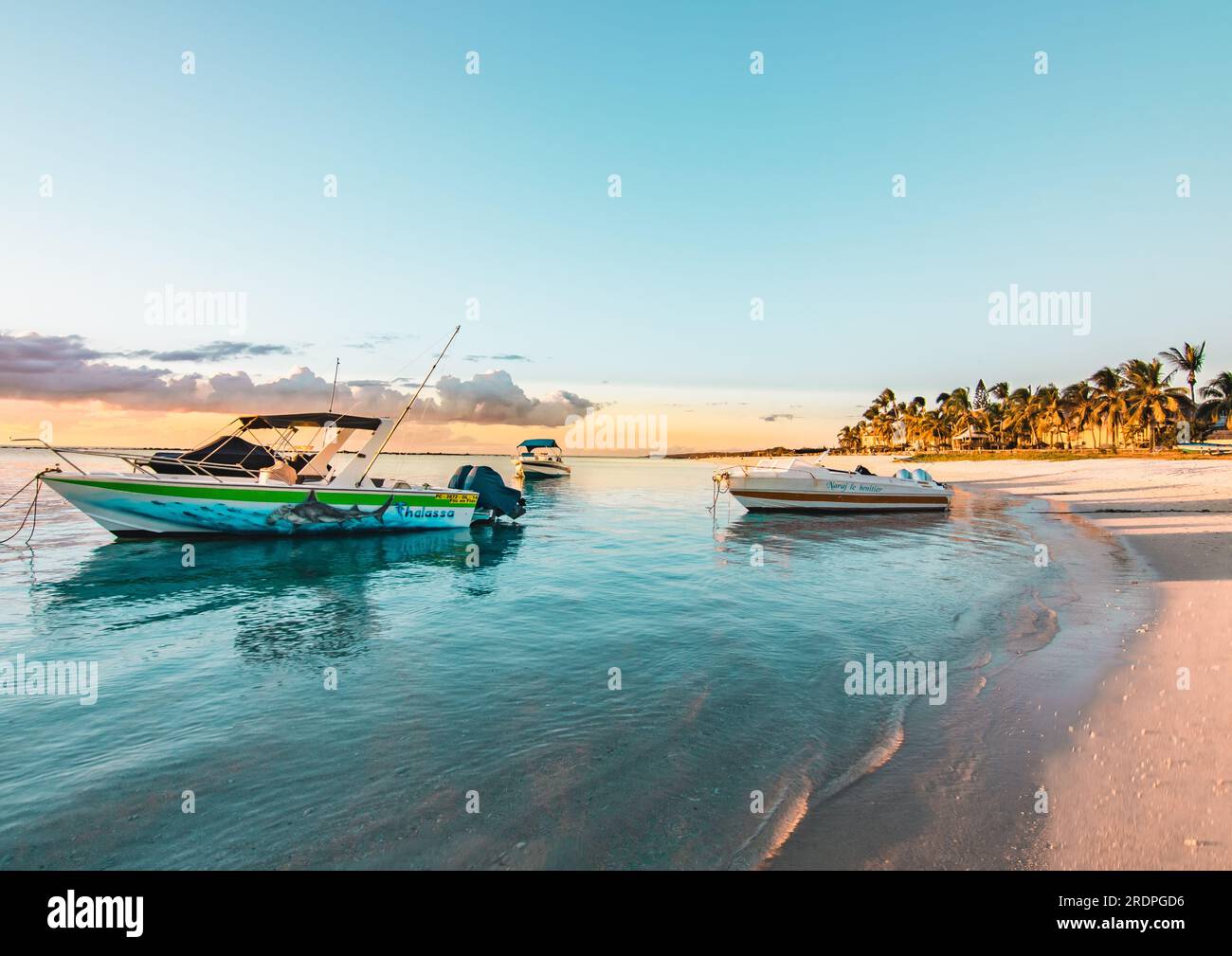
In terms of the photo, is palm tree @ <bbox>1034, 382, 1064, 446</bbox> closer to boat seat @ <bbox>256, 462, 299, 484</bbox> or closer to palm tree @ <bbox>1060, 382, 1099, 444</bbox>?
palm tree @ <bbox>1060, 382, 1099, 444</bbox>

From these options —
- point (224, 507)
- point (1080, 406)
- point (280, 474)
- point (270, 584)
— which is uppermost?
point (1080, 406)

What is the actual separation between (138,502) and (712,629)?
74.6ft

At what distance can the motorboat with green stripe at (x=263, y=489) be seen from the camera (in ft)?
70.5

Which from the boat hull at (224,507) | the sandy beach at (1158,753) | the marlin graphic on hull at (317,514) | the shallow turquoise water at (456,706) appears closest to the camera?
the sandy beach at (1158,753)

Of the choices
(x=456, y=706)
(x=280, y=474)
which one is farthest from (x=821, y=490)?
(x=456, y=706)

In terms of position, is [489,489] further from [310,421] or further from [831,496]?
[831,496]

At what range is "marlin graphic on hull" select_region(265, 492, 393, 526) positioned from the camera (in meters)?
22.7

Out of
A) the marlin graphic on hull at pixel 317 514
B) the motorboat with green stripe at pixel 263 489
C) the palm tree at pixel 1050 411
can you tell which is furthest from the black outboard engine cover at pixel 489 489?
the palm tree at pixel 1050 411

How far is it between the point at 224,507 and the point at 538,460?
173 ft

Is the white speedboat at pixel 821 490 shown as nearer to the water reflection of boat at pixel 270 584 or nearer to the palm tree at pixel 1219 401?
the water reflection of boat at pixel 270 584

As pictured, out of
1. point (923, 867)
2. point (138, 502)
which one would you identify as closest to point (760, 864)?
point (923, 867)

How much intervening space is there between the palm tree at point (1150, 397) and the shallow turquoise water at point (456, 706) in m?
75.9

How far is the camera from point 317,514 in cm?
2325

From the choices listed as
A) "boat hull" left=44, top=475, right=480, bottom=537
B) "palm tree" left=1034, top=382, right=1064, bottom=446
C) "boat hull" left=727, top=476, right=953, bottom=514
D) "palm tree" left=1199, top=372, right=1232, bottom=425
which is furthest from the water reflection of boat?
"palm tree" left=1199, top=372, right=1232, bottom=425
